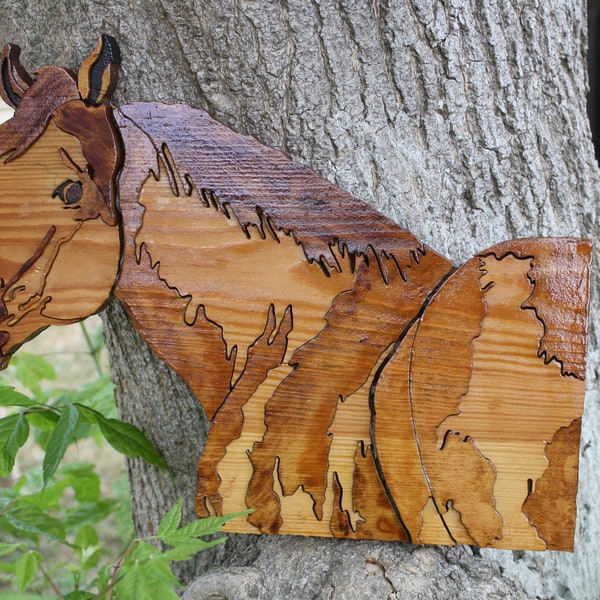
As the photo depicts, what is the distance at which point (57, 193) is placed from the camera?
3.71 feet

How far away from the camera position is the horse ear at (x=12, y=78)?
113cm

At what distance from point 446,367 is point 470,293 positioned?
0.47ft

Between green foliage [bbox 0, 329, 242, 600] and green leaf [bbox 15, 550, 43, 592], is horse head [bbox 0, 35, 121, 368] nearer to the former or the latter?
green foliage [bbox 0, 329, 242, 600]

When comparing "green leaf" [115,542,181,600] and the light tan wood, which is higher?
the light tan wood

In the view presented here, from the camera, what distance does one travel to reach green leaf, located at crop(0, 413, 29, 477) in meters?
1.26

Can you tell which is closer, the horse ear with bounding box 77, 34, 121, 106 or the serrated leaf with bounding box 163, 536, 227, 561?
the serrated leaf with bounding box 163, 536, 227, 561

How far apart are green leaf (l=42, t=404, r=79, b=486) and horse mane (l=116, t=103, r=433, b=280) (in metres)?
0.53

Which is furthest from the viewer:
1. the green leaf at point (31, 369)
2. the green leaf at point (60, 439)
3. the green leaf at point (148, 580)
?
the green leaf at point (31, 369)

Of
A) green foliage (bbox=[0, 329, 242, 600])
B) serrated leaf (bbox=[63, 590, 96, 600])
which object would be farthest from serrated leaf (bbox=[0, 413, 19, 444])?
serrated leaf (bbox=[63, 590, 96, 600])

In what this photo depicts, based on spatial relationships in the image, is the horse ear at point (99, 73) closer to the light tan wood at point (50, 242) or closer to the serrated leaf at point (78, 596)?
the light tan wood at point (50, 242)

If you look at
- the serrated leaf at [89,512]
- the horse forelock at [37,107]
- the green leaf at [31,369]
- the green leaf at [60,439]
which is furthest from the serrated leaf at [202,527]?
the green leaf at [31,369]

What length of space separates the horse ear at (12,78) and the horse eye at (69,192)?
0.18 m

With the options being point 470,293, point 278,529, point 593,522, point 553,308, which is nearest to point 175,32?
point 470,293

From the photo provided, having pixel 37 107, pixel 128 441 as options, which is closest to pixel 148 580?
pixel 128 441
